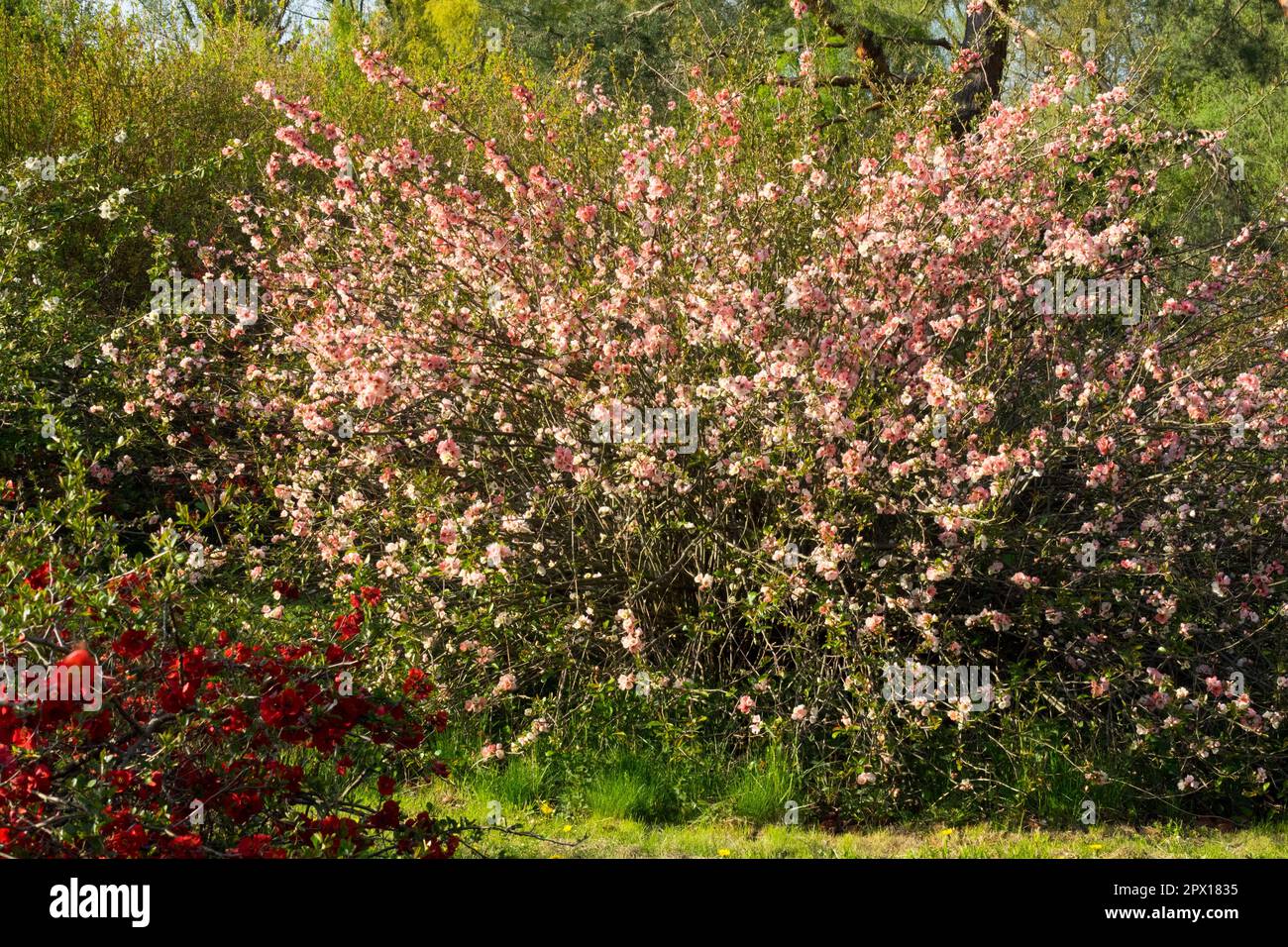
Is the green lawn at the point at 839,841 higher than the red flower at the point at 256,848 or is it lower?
lower

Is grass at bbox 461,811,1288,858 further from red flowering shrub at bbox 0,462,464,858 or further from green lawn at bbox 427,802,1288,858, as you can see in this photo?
red flowering shrub at bbox 0,462,464,858

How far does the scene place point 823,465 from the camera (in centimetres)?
483

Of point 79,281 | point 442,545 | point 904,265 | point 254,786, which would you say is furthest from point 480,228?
point 79,281

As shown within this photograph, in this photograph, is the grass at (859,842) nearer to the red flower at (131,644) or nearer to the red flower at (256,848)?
the red flower at (256,848)

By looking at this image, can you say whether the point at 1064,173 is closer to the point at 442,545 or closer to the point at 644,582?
the point at 644,582

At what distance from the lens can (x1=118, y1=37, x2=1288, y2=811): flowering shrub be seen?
15.4 ft

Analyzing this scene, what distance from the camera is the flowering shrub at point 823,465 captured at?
4699mm
